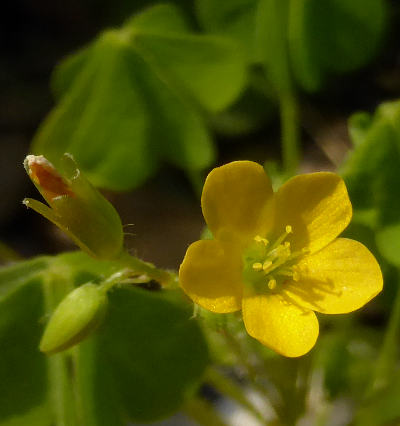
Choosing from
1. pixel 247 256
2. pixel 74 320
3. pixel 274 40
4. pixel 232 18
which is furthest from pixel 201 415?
pixel 232 18

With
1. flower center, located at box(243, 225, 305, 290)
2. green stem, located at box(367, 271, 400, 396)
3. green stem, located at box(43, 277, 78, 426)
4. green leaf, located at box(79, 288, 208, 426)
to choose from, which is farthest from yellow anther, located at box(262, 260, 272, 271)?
green stem, located at box(367, 271, 400, 396)

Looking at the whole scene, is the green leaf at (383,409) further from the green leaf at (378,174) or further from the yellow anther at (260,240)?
the yellow anther at (260,240)

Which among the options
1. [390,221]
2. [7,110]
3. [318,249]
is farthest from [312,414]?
[7,110]

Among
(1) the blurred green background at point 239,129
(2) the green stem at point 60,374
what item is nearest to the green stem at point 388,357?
(1) the blurred green background at point 239,129

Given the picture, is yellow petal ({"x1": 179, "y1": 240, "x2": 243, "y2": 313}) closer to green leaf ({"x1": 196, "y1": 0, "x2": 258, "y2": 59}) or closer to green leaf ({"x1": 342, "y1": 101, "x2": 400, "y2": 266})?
green leaf ({"x1": 342, "y1": 101, "x2": 400, "y2": 266})

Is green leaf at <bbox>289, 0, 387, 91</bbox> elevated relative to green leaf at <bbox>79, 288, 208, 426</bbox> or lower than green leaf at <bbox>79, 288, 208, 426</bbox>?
elevated

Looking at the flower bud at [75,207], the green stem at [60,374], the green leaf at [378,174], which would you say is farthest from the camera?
the green leaf at [378,174]

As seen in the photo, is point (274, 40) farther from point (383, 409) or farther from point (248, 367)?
point (383, 409)
